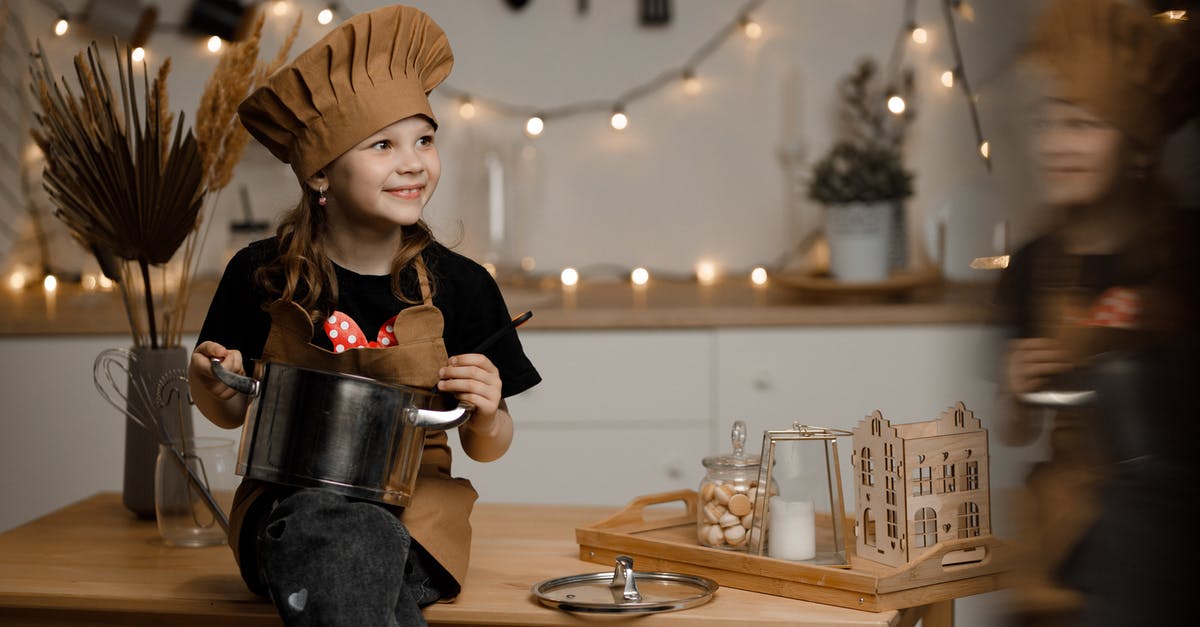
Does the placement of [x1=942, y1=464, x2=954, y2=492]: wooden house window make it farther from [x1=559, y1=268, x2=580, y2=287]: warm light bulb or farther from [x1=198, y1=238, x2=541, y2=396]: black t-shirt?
[x1=559, y1=268, x2=580, y2=287]: warm light bulb

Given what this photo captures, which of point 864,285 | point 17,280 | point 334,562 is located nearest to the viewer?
point 334,562

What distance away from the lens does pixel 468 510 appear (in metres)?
1.13

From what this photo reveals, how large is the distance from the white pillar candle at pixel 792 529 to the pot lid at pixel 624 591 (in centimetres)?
7

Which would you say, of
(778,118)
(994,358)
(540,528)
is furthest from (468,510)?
(778,118)

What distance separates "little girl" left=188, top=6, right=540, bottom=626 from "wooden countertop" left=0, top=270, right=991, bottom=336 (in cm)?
93

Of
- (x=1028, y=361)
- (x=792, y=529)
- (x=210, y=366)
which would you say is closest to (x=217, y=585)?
(x=210, y=366)

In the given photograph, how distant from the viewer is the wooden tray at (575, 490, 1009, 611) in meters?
0.99

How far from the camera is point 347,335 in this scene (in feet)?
3.67

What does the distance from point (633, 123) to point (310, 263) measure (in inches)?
59.8

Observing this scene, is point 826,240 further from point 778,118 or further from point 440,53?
point 440,53

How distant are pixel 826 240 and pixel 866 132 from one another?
0.96 feet

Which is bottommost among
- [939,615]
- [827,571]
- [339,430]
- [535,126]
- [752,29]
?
[939,615]

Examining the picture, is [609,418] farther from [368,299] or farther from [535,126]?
[368,299]

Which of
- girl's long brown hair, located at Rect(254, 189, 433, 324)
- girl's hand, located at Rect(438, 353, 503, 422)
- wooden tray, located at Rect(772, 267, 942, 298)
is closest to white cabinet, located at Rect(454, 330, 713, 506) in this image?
wooden tray, located at Rect(772, 267, 942, 298)
